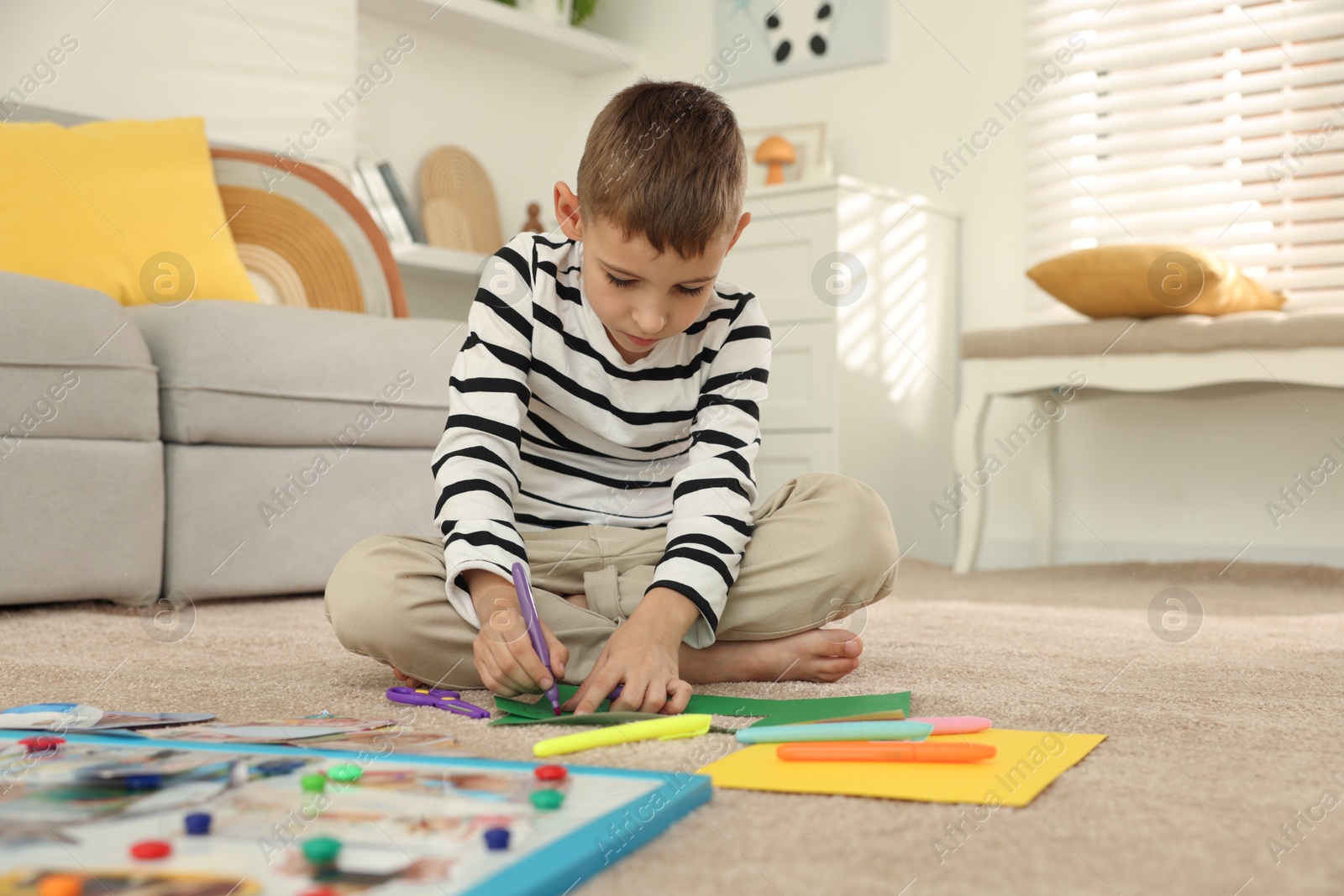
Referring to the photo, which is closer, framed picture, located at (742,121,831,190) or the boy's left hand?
the boy's left hand

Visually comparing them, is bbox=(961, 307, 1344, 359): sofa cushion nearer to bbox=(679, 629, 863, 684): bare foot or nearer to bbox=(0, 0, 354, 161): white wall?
bbox=(679, 629, 863, 684): bare foot

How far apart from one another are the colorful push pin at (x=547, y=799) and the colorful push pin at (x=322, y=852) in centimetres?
10

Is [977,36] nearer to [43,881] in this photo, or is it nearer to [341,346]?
[341,346]

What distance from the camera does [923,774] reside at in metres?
0.60

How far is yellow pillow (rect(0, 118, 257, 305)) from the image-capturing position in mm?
1616

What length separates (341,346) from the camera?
1614 millimetres

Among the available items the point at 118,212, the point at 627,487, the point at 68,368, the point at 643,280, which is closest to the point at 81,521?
the point at 68,368

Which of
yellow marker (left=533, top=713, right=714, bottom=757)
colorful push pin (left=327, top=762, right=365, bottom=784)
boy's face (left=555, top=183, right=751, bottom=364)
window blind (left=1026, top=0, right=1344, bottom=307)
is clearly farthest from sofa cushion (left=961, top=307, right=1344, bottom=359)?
colorful push pin (left=327, top=762, right=365, bottom=784)

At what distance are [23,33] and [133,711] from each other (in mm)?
1884

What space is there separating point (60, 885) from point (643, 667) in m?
0.43

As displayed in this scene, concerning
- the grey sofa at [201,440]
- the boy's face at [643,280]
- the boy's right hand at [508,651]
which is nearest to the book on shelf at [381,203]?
the grey sofa at [201,440]

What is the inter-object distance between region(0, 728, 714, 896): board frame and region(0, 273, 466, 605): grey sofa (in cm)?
76

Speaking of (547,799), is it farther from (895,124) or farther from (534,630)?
(895,124)

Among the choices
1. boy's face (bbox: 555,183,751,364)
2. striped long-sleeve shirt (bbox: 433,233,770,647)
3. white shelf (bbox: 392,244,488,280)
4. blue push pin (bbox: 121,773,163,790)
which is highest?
white shelf (bbox: 392,244,488,280)
